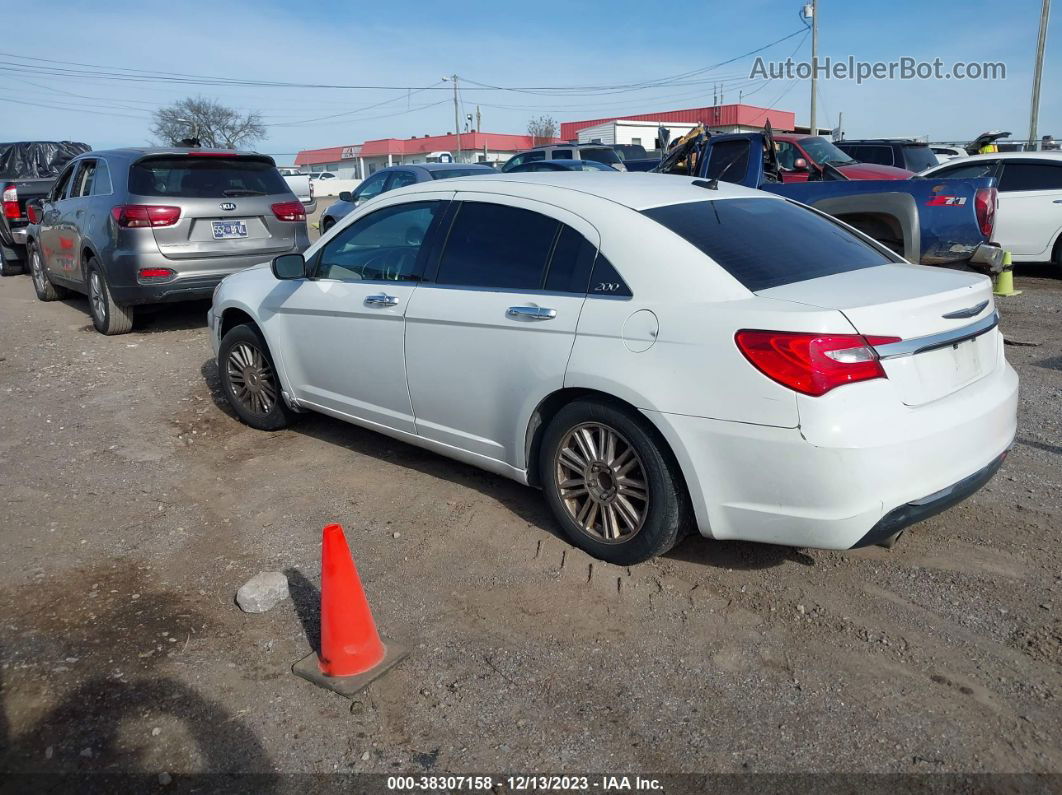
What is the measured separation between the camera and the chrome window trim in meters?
3.19

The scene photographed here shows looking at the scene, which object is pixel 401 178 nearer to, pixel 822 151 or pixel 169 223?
pixel 169 223

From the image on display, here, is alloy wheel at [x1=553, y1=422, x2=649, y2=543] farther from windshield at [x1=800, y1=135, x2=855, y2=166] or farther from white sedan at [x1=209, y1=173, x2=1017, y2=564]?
windshield at [x1=800, y1=135, x2=855, y2=166]

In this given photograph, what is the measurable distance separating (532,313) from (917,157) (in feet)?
46.7

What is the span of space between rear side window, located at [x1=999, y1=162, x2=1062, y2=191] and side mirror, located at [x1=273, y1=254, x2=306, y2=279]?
9675 mm

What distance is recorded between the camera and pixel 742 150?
10.6 m

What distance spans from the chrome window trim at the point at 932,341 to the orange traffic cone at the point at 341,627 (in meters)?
2.09

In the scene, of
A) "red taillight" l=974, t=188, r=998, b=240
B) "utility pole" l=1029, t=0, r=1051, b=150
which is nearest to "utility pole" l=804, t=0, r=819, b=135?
"utility pole" l=1029, t=0, r=1051, b=150

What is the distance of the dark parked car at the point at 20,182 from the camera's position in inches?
566

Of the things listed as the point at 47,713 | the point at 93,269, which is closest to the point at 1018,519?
the point at 47,713

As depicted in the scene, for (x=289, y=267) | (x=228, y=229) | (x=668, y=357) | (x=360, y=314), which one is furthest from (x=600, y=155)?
(x=668, y=357)

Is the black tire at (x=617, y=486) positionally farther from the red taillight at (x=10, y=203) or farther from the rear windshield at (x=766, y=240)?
the red taillight at (x=10, y=203)

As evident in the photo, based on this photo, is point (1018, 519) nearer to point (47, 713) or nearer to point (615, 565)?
point (615, 565)

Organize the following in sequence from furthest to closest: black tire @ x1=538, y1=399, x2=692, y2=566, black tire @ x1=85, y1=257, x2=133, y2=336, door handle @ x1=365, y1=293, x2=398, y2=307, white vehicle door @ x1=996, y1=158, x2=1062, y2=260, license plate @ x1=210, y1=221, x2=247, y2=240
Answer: white vehicle door @ x1=996, y1=158, x2=1062, y2=260 → black tire @ x1=85, y1=257, x2=133, y2=336 → license plate @ x1=210, y1=221, x2=247, y2=240 → door handle @ x1=365, y1=293, x2=398, y2=307 → black tire @ x1=538, y1=399, x2=692, y2=566

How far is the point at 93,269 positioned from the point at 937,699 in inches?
366
